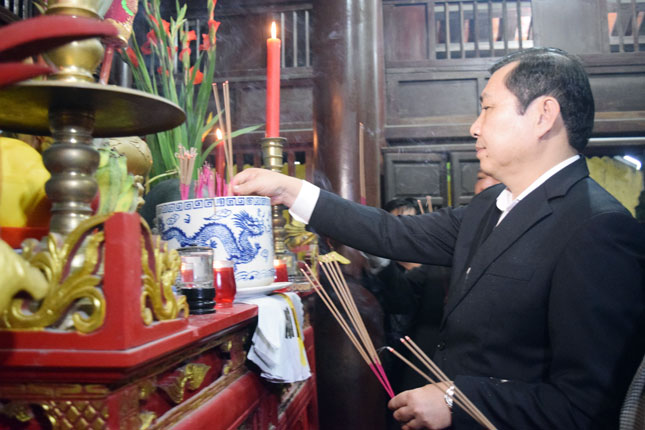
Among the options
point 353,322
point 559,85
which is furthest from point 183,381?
point 559,85

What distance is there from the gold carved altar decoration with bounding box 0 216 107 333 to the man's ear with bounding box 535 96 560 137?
1.38m

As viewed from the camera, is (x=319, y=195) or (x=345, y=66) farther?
(x=345, y=66)

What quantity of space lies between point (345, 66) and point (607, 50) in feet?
9.00

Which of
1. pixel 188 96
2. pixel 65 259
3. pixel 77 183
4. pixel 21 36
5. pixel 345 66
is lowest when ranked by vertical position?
pixel 65 259

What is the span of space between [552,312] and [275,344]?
72cm

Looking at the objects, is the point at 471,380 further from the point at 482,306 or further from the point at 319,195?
the point at 319,195

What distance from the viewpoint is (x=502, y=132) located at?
1.63 metres

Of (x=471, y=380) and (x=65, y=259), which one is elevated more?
(x=65, y=259)

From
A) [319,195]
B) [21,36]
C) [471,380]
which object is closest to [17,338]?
[21,36]

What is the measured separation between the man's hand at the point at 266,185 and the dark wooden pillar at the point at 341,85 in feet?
4.59

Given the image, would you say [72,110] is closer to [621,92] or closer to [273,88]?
[273,88]

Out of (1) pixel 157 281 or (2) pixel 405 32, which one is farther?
(2) pixel 405 32

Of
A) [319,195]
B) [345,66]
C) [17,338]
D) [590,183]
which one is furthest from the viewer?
[345,66]

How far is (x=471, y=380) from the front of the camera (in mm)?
1394
